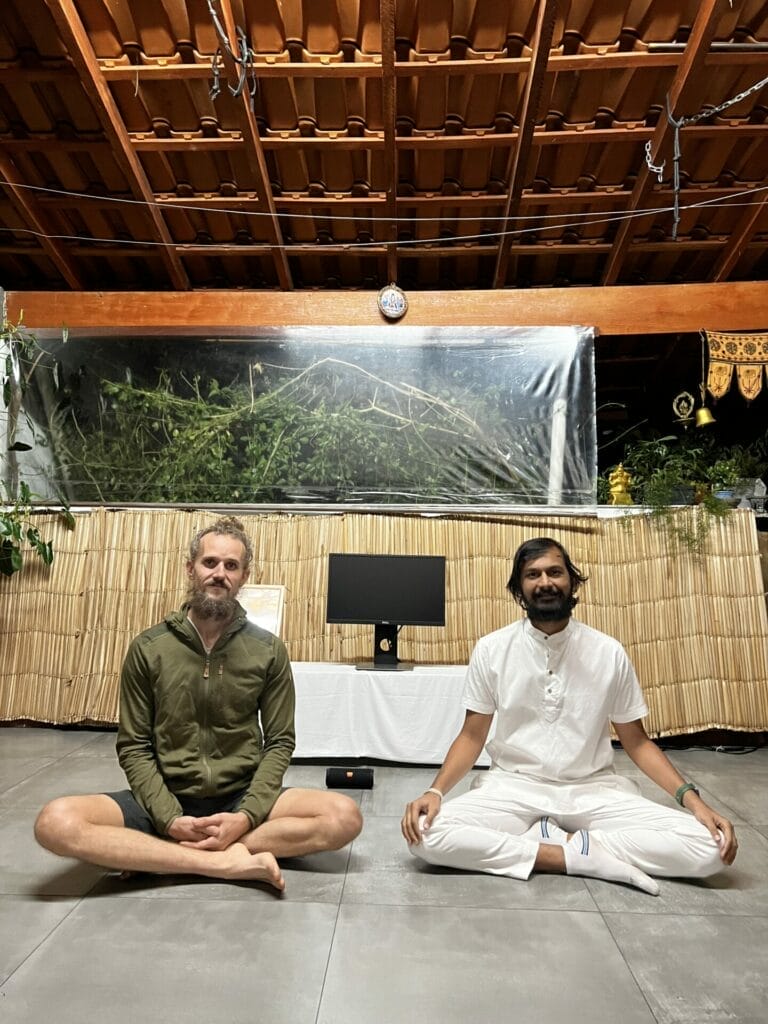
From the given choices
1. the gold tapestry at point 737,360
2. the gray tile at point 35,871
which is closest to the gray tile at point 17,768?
the gray tile at point 35,871

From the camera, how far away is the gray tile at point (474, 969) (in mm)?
1324

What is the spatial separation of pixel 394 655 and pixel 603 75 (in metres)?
3.37

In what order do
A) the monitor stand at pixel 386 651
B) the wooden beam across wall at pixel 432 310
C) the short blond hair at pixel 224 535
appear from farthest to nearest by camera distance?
1. the wooden beam across wall at pixel 432 310
2. the monitor stand at pixel 386 651
3. the short blond hair at pixel 224 535

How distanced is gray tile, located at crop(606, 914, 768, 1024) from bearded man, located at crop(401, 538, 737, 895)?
20 centimetres

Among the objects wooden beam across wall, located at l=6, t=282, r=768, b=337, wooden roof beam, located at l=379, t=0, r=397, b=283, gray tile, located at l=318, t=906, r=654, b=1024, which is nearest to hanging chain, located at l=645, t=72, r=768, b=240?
wooden beam across wall, located at l=6, t=282, r=768, b=337

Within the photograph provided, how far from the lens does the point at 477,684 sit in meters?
2.20

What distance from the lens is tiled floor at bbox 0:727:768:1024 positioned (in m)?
1.33

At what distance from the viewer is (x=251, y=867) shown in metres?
1.79

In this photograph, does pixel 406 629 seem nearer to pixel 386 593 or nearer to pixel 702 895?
pixel 386 593

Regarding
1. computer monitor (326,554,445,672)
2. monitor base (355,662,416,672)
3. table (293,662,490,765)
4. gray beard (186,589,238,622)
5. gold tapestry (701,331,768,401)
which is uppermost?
gold tapestry (701,331,768,401)

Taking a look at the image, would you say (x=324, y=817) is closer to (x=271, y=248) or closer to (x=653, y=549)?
(x=653, y=549)

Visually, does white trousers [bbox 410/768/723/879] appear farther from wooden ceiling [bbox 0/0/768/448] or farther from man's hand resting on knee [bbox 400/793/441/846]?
wooden ceiling [bbox 0/0/768/448]

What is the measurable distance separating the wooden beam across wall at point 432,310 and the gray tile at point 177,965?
334 centimetres

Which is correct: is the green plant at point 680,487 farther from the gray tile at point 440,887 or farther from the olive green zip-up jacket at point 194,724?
the olive green zip-up jacket at point 194,724
